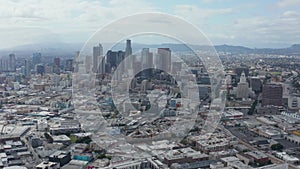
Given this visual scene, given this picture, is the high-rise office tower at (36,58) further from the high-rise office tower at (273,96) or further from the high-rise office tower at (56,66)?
the high-rise office tower at (273,96)

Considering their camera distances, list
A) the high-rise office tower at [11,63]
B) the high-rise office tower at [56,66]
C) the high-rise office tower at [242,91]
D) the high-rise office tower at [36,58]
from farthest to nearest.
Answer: the high-rise office tower at [36,58], the high-rise office tower at [11,63], the high-rise office tower at [56,66], the high-rise office tower at [242,91]

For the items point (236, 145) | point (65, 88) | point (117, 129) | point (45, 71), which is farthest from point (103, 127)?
point (45, 71)

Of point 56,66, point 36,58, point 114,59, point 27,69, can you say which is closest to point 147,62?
point 114,59

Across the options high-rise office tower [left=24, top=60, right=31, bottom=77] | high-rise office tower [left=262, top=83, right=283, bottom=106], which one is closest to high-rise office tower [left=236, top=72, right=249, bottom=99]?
high-rise office tower [left=262, top=83, right=283, bottom=106]

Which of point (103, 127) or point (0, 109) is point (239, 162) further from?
point (0, 109)

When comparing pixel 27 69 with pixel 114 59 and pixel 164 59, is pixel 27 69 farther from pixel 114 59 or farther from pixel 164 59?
pixel 164 59

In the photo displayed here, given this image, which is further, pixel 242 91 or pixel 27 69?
pixel 27 69

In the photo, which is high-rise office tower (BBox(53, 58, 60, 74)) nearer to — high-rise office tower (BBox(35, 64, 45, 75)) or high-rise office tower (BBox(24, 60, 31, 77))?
high-rise office tower (BBox(35, 64, 45, 75))

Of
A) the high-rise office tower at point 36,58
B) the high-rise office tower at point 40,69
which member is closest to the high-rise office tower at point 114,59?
the high-rise office tower at point 40,69
